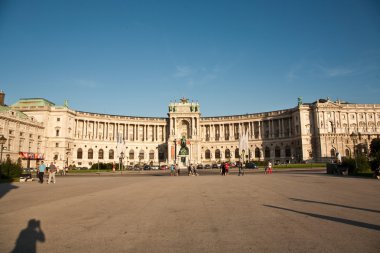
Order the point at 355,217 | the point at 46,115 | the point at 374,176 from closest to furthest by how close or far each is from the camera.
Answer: the point at 355,217 < the point at 374,176 < the point at 46,115

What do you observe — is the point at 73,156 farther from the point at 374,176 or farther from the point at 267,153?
the point at 374,176

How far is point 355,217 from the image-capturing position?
393 inches

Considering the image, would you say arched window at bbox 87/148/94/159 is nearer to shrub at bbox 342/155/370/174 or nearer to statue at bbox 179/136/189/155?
statue at bbox 179/136/189/155

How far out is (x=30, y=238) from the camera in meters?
7.89

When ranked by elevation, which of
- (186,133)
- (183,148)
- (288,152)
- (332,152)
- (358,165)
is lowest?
(358,165)

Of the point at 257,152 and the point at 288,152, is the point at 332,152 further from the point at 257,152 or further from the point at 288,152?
the point at 257,152

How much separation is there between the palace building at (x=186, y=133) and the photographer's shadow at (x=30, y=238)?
8016 centimetres

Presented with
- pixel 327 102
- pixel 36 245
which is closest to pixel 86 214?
pixel 36 245

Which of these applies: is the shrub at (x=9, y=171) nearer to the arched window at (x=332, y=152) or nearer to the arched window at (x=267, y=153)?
the arched window at (x=332, y=152)

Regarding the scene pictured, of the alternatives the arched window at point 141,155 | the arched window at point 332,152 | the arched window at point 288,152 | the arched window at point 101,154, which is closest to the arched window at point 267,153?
the arched window at point 288,152

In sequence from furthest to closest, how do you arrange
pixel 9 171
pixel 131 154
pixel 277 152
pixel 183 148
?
pixel 131 154
pixel 277 152
pixel 183 148
pixel 9 171

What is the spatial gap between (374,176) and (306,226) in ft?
92.5

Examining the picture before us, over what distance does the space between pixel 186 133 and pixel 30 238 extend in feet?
400

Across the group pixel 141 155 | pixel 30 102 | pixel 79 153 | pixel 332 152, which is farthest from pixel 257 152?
pixel 30 102
